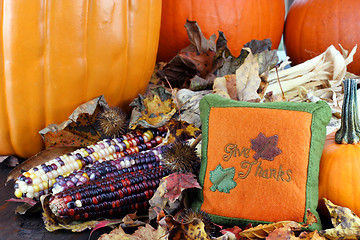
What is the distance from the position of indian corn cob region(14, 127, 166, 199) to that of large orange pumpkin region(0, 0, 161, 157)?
0.21 meters

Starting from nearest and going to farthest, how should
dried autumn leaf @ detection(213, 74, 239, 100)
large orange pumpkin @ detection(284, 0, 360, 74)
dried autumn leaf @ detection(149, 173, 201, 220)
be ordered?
dried autumn leaf @ detection(149, 173, 201, 220) < dried autumn leaf @ detection(213, 74, 239, 100) < large orange pumpkin @ detection(284, 0, 360, 74)

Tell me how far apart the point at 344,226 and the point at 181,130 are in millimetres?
558

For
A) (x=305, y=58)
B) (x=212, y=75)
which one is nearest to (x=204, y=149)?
(x=212, y=75)

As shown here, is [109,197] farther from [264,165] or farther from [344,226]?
[344,226]

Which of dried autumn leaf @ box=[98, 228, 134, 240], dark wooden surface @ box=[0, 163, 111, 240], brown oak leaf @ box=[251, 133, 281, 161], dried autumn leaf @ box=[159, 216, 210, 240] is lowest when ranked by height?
dark wooden surface @ box=[0, 163, 111, 240]

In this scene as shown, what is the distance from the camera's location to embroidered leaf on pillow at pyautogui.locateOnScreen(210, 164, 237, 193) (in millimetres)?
750

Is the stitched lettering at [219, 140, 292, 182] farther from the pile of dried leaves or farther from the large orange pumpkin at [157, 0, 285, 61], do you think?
the large orange pumpkin at [157, 0, 285, 61]

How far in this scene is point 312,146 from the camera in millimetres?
736

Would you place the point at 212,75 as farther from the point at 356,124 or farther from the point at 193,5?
the point at 356,124

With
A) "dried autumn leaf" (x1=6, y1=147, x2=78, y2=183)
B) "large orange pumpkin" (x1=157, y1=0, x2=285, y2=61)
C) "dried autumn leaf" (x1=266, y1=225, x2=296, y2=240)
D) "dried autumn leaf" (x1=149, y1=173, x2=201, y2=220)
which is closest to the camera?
"dried autumn leaf" (x1=266, y1=225, x2=296, y2=240)

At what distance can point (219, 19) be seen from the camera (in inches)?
59.5

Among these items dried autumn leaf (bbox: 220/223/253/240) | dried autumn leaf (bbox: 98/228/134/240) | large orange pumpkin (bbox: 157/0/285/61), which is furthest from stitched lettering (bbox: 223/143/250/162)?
large orange pumpkin (bbox: 157/0/285/61)

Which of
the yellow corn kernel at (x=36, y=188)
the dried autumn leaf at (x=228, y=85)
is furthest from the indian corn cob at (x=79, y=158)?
the dried autumn leaf at (x=228, y=85)

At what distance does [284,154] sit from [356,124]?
192mm
